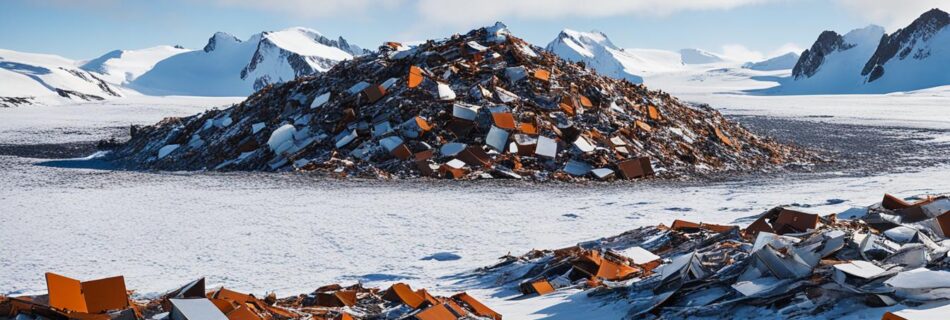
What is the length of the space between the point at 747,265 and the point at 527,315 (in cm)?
159

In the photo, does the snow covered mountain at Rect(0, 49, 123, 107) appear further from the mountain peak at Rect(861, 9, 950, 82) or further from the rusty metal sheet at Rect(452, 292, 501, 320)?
the mountain peak at Rect(861, 9, 950, 82)

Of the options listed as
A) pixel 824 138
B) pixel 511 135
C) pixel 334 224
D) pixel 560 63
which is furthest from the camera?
pixel 824 138

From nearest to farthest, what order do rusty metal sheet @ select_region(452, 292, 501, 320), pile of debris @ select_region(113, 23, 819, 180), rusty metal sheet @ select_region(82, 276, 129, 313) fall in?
rusty metal sheet @ select_region(82, 276, 129, 313) < rusty metal sheet @ select_region(452, 292, 501, 320) < pile of debris @ select_region(113, 23, 819, 180)

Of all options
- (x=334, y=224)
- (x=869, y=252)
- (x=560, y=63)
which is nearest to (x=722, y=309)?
(x=869, y=252)

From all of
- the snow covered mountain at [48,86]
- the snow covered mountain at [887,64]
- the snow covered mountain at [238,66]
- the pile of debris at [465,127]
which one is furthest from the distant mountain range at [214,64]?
the pile of debris at [465,127]

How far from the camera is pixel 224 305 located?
4.94 metres

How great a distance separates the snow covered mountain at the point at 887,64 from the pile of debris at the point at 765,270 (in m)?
96.6

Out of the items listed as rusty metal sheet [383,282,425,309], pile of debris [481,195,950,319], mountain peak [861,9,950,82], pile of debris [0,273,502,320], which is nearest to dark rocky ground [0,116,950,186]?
pile of debris [481,195,950,319]

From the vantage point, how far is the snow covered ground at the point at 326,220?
7234 mm

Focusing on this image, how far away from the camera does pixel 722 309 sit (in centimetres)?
477

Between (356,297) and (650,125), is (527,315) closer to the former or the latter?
(356,297)

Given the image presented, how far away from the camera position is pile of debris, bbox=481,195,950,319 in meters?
4.50

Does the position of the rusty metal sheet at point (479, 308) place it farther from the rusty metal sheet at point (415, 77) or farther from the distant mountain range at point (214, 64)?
the distant mountain range at point (214, 64)

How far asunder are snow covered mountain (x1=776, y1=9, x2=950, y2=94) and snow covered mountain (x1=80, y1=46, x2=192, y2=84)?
129 meters
